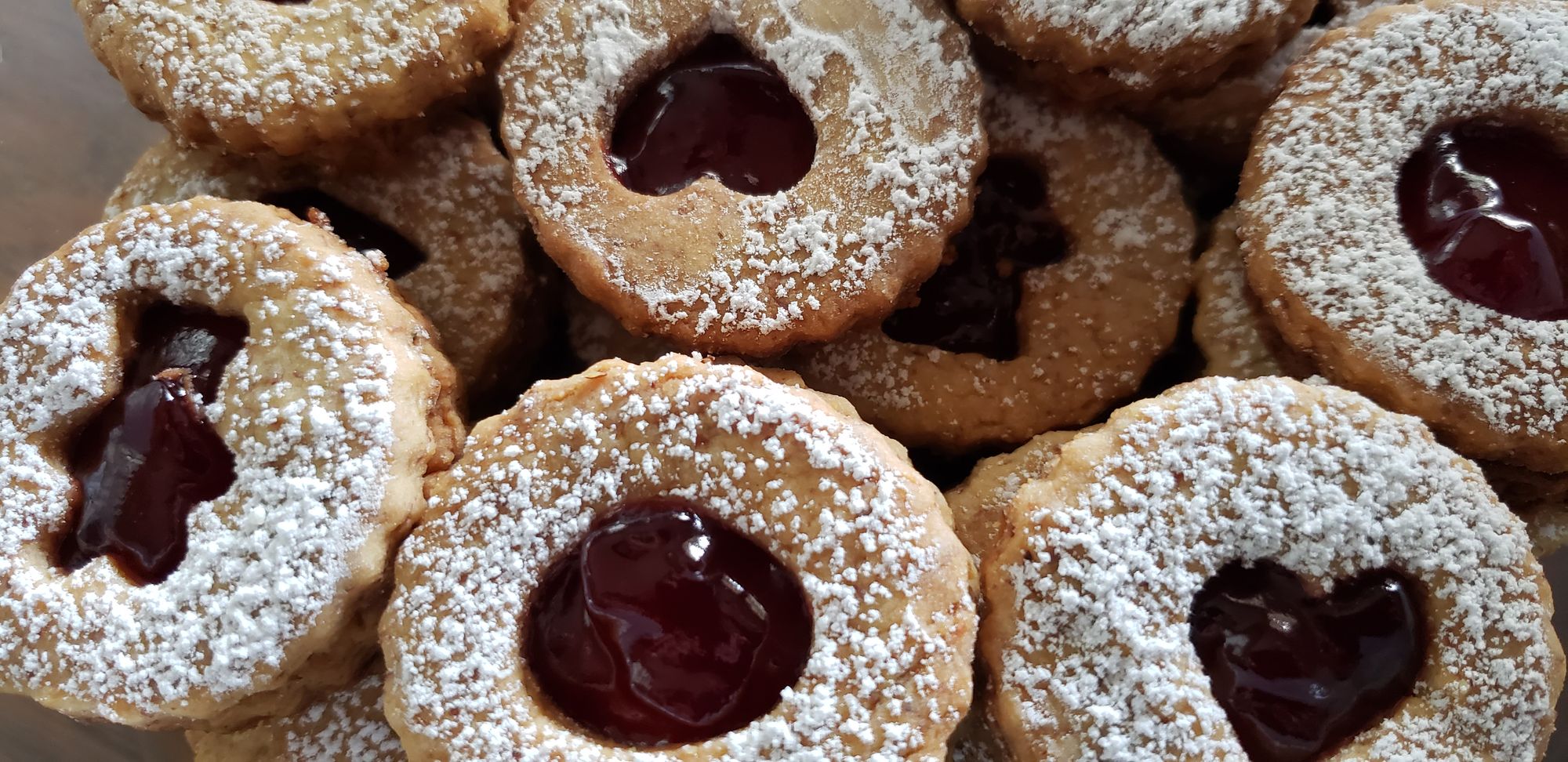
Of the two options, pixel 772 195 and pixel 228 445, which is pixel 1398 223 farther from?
pixel 228 445

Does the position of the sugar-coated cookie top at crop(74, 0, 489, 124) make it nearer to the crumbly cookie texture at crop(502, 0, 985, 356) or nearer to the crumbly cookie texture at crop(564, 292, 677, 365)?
the crumbly cookie texture at crop(502, 0, 985, 356)

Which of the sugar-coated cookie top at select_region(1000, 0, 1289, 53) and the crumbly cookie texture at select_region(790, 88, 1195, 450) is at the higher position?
the sugar-coated cookie top at select_region(1000, 0, 1289, 53)

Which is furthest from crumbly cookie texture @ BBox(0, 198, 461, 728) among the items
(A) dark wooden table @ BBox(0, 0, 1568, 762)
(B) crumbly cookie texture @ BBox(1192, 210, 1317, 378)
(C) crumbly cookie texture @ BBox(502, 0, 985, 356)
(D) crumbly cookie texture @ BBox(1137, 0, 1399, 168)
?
(D) crumbly cookie texture @ BBox(1137, 0, 1399, 168)

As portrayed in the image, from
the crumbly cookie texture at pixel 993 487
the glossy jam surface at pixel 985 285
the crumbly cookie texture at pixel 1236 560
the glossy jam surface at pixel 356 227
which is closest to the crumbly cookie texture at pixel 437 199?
the glossy jam surface at pixel 356 227

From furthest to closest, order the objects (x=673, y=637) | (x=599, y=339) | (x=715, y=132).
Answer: (x=599, y=339) → (x=715, y=132) → (x=673, y=637)

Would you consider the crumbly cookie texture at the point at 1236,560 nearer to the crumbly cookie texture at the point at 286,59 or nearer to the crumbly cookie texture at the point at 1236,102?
the crumbly cookie texture at the point at 1236,102

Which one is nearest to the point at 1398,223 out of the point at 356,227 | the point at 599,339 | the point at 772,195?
the point at 772,195

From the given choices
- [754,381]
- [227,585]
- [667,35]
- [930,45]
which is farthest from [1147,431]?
[227,585]
